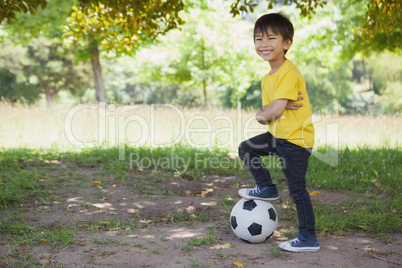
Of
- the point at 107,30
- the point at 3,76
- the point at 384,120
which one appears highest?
the point at 3,76

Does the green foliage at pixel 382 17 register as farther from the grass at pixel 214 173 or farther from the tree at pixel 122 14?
the tree at pixel 122 14

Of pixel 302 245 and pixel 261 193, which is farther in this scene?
pixel 261 193

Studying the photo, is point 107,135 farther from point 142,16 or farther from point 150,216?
point 150,216

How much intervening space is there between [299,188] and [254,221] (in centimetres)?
57

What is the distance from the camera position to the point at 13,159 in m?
7.07

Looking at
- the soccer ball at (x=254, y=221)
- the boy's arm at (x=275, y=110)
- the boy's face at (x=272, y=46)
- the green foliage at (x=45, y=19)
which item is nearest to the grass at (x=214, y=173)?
the soccer ball at (x=254, y=221)

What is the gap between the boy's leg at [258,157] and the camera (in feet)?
11.5

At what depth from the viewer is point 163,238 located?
12.3 ft

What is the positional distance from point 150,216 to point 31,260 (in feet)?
5.40

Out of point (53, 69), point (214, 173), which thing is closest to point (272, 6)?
point (214, 173)

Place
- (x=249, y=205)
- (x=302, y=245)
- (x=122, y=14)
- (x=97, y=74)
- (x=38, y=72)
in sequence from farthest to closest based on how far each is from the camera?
(x=38, y=72)
(x=97, y=74)
(x=122, y=14)
(x=249, y=205)
(x=302, y=245)

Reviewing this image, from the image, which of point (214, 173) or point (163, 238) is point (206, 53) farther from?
point (163, 238)

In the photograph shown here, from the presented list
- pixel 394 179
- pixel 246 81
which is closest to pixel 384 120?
pixel 394 179

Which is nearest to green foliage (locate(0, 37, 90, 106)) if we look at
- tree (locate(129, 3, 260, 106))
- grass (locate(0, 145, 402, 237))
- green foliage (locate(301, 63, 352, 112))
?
tree (locate(129, 3, 260, 106))
